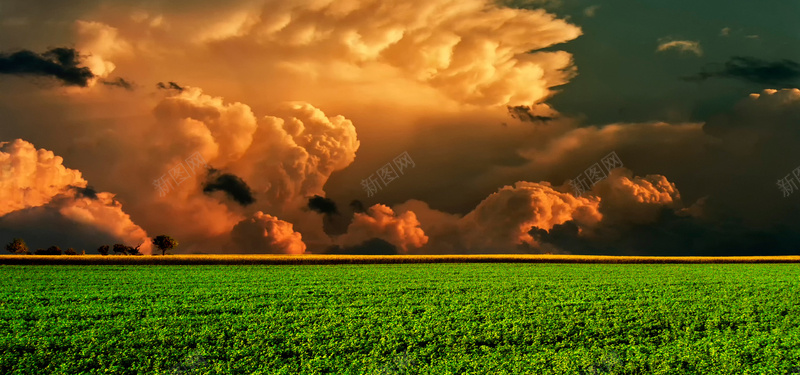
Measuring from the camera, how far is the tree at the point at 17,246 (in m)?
50.2

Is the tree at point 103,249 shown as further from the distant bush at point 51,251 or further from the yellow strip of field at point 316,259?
the yellow strip of field at point 316,259

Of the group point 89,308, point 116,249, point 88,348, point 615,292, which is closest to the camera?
point 88,348

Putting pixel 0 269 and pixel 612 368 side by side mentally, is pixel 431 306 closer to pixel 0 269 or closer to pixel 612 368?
pixel 612 368

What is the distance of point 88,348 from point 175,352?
1747mm

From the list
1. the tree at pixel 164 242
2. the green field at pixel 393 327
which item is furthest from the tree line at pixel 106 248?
the green field at pixel 393 327

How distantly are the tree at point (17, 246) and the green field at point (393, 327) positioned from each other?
3569 centimetres

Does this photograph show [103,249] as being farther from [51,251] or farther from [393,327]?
[393,327]

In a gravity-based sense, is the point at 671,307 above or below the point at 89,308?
below

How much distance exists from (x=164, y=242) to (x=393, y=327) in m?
42.1

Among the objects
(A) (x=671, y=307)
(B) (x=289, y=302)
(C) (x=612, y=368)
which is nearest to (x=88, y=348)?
(B) (x=289, y=302)

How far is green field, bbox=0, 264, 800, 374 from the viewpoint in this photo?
924cm

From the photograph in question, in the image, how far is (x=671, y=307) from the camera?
15.3 m

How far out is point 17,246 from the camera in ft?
166

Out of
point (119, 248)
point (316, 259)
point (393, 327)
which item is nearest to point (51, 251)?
point (119, 248)
